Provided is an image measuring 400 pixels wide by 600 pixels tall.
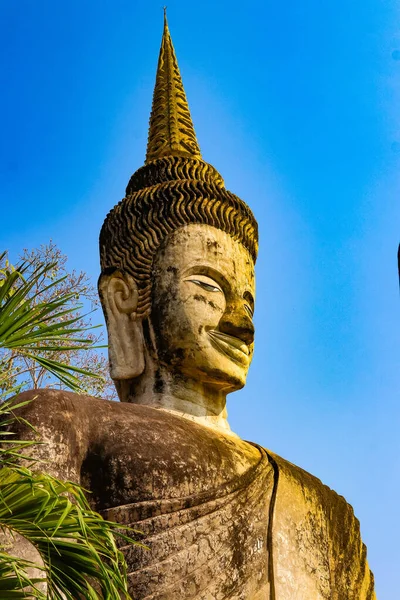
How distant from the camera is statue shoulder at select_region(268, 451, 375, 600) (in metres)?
6.23

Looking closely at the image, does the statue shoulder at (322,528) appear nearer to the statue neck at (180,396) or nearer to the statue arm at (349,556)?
the statue arm at (349,556)

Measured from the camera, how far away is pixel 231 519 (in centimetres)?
574

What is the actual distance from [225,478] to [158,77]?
14.9 ft

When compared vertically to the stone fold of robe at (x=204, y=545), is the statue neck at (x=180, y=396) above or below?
above

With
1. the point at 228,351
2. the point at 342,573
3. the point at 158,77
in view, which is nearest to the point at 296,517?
the point at 342,573

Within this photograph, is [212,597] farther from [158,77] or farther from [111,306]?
[158,77]

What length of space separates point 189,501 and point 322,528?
1425mm

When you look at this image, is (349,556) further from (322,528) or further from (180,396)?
(180,396)

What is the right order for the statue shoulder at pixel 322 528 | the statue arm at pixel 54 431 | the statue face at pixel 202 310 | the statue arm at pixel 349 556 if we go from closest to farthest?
1. the statue arm at pixel 54 431
2. the statue shoulder at pixel 322 528
3. the statue face at pixel 202 310
4. the statue arm at pixel 349 556

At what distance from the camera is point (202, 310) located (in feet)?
21.3

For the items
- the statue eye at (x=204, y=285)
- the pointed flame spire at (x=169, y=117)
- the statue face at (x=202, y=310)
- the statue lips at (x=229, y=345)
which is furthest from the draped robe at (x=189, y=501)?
the pointed flame spire at (x=169, y=117)

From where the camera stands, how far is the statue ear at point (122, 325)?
6.69 m

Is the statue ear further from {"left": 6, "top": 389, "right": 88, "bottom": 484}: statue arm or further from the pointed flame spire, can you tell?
the pointed flame spire

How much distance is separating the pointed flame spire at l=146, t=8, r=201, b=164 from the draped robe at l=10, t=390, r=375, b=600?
2771 mm
